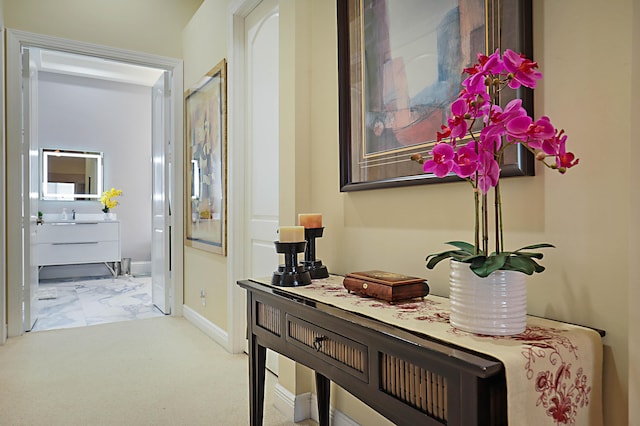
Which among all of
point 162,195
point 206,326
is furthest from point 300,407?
point 162,195

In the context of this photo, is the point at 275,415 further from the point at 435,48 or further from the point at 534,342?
the point at 435,48

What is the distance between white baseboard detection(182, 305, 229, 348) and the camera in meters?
3.29

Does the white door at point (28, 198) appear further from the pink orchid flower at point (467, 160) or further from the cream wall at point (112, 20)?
the pink orchid flower at point (467, 160)

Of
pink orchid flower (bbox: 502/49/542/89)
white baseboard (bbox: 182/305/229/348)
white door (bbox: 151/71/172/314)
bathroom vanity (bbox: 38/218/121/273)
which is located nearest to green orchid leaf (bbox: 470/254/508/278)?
pink orchid flower (bbox: 502/49/542/89)

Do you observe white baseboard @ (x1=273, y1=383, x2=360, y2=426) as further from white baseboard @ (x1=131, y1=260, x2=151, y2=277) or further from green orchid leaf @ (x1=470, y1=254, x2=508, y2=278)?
white baseboard @ (x1=131, y1=260, x2=151, y2=277)

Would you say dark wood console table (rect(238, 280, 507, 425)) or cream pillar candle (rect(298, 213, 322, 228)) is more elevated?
cream pillar candle (rect(298, 213, 322, 228))

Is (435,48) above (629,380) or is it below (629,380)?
above

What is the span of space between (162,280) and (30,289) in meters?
1.07

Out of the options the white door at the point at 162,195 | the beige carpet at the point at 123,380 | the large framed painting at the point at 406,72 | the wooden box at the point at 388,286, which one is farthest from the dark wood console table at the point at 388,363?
the white door at the point at 162,195

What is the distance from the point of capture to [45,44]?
3584mm

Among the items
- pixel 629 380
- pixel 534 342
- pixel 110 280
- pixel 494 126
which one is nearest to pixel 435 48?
pixel 494 126

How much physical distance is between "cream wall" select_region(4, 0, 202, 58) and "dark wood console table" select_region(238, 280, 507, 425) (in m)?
3.12

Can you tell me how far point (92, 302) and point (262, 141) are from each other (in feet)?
10.4

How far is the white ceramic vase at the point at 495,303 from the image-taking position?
101 cm
